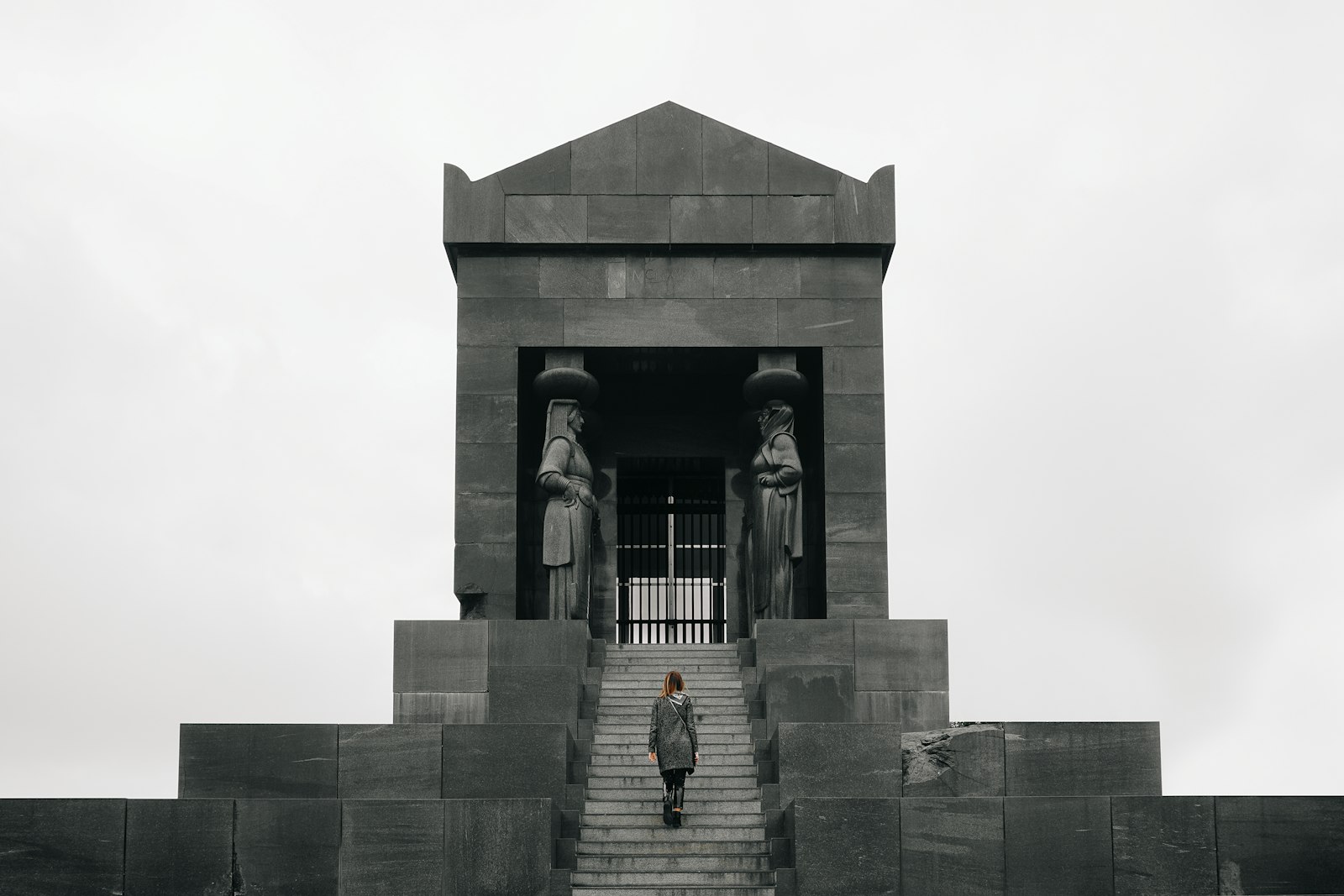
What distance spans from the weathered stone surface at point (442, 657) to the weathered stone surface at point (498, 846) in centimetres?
A: 456

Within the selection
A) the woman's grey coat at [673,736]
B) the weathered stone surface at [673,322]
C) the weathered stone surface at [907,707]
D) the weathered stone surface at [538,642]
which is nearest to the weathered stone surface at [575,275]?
the weathered stone surface at [673,322]

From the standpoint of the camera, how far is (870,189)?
28.3 metres

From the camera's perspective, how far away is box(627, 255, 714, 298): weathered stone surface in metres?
28.0

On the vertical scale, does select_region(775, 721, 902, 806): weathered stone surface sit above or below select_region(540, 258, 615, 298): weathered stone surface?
below

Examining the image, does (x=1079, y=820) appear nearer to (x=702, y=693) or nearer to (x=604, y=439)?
(x=702, y=693)

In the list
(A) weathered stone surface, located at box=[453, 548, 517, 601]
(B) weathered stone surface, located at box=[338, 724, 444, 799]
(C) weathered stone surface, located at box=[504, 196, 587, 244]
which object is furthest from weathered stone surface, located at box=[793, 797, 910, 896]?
(C) weathered stone surface, located at box=[504, 196, 587, 244]

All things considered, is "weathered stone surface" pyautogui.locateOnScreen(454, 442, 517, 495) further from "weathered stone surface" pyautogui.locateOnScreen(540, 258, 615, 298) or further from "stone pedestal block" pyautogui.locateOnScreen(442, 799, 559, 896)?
"stone pedestal block" pyautogui.locateOnScreen(442, 799, 559, 896)

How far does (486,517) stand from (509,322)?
8.81 ft

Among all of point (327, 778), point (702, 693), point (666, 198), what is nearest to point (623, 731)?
point (702, 693)

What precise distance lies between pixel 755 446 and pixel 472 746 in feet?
27.8

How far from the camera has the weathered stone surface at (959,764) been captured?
22.7 meters

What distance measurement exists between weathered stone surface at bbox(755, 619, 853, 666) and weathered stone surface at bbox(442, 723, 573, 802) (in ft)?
10.9

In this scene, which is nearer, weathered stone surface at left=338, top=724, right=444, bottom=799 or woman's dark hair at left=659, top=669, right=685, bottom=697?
woman's dark hair at left=659, top=669, right=685, bottom=697

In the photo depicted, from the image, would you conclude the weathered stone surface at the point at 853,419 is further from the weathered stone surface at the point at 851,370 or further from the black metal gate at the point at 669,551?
the black metal gate at the point at 669,551
